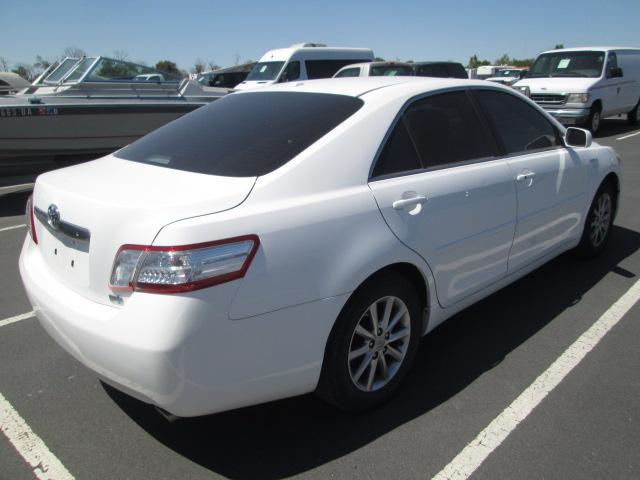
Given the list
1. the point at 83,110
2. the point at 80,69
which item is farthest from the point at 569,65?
the point at 83,110

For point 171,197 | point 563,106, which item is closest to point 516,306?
point 171,197

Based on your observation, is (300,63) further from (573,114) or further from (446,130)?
(446,130)

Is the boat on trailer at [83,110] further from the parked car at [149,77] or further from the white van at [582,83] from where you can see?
the white van at [582,83]

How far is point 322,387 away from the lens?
2.63 m

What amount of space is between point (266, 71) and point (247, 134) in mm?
14654

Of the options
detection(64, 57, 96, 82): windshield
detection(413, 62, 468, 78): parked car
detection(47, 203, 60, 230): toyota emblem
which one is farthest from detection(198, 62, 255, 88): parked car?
detection(47, 203, 60, 230): toyota emblem

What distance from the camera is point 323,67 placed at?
17.2 m

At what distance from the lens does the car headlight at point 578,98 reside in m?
13.3

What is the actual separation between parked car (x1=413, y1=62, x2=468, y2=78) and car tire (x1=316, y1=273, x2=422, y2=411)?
46.3 feet

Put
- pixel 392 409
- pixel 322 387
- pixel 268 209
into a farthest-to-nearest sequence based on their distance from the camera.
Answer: pixel 392 409, pixel 322 387, pixel 268 209

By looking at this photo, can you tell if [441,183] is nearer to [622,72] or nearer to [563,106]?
[563,106]

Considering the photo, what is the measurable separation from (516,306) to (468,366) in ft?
3.27

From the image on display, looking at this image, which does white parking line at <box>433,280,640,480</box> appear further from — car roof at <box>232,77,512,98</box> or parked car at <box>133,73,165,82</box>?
parked car at <box>133,73,165,82</box>

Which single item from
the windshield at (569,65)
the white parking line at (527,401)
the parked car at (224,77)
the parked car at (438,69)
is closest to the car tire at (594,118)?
the windshield at (569,65)
